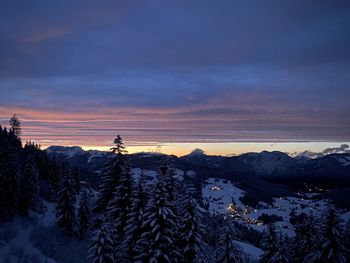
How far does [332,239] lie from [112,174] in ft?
83.2

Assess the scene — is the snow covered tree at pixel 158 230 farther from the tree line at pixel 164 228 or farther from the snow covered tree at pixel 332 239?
the snow covered tree at pixel 332 239

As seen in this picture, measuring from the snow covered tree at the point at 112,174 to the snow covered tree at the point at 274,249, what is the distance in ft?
63.2

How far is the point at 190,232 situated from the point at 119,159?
11.3 m

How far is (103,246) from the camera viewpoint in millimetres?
31156

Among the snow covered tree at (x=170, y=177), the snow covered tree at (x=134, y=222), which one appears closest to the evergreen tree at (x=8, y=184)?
the snow covered tree at (x=134, y=222)

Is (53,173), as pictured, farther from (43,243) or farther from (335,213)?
(335,213)

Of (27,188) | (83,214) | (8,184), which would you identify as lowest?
(83,214)

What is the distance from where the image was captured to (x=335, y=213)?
3569cm

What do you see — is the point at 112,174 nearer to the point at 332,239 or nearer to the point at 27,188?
the point at 332,239

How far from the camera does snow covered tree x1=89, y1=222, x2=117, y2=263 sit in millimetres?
30927

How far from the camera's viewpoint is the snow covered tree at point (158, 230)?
2914 centimetres

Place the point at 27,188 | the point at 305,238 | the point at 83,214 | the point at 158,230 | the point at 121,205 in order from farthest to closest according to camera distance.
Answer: the point at 83,214, the point at 27,188, the point at 305,238, the point at 121,205, the point at 158,230

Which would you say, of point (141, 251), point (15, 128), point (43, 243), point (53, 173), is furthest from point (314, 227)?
point (15, 128)

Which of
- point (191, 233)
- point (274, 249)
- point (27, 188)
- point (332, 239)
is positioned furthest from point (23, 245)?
point (332, 239)
